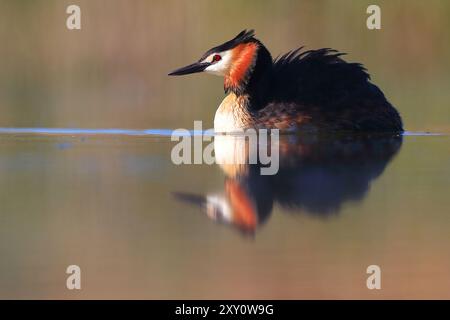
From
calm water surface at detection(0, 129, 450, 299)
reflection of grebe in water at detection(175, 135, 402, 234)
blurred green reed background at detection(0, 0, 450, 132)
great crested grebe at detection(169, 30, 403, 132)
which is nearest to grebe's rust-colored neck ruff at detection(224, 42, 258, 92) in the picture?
great crested grebe at detection(169, 30, 403, 132)

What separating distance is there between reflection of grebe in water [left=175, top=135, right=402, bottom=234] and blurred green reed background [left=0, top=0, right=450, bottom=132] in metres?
7.56

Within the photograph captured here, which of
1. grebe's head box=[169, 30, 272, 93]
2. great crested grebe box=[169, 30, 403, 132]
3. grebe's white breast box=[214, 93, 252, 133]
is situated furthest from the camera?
grebe's head box=[169, 30, 272, 93]

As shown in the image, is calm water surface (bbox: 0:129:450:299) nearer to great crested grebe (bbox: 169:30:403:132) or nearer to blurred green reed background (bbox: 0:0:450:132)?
great crested grebe (bbox: 169:30:403:132)

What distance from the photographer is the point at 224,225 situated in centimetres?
656

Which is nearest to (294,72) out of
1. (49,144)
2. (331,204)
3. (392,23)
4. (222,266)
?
(49,144)

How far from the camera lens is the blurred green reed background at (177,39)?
717 inches

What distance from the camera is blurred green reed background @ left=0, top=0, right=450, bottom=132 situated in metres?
18.2

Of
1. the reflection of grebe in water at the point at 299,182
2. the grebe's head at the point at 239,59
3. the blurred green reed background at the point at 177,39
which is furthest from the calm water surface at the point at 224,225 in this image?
the blurred green reed background at the point at 177,39

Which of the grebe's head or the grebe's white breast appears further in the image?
the grebe's head

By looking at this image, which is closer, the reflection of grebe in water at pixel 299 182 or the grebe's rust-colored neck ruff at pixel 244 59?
the reflection of grebe in water at pixel 299 182

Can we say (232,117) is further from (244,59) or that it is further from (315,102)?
(315,102)

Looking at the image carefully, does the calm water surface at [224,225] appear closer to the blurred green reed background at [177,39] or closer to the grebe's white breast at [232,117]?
the grebe's white breast at [232,117]

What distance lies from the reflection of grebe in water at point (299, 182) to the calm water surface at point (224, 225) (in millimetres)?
14

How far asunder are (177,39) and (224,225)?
1265 cm
